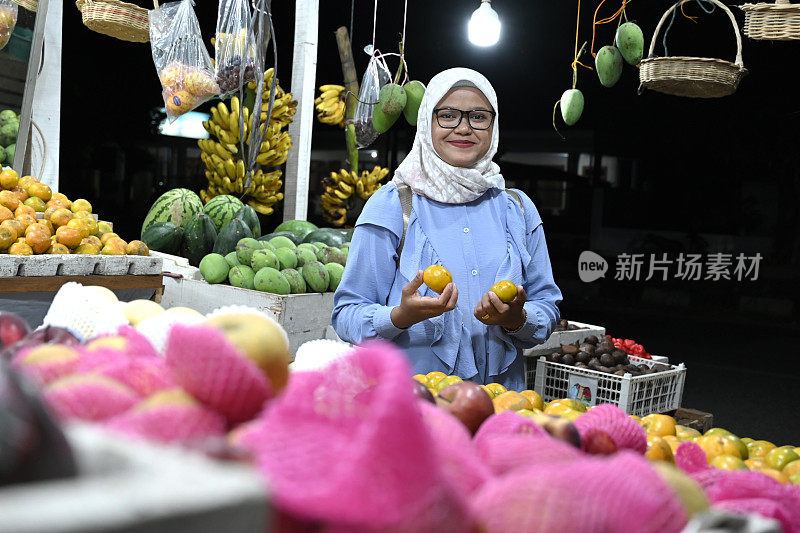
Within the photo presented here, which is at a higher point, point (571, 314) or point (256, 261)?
point (256, 261)

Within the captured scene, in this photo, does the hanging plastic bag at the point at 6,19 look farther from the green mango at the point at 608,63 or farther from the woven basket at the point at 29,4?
the green mango at the point at 608,63

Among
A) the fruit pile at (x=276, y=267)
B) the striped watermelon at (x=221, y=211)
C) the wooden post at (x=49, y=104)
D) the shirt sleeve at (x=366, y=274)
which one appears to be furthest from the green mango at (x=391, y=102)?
the wooden post at (x=49, y=104)

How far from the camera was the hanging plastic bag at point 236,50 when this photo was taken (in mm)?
3891

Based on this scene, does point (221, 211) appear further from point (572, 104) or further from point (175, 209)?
point (572, 104)

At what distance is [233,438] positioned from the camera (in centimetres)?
70

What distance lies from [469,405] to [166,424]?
0.53 meters

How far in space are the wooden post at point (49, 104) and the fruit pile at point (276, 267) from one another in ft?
4.63

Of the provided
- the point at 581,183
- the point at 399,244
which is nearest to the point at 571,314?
the point at 581,183

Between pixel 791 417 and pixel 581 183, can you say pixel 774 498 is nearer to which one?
pixel 791 417

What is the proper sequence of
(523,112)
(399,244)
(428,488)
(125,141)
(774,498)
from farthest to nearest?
(523,112) → (125,141) → (399,244) → (774,498) → (428,488)

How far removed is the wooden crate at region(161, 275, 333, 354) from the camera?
3506 millimetres

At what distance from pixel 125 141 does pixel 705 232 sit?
18.0 feet

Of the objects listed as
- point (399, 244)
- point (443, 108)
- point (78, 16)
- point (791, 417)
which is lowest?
point (791, 417)
